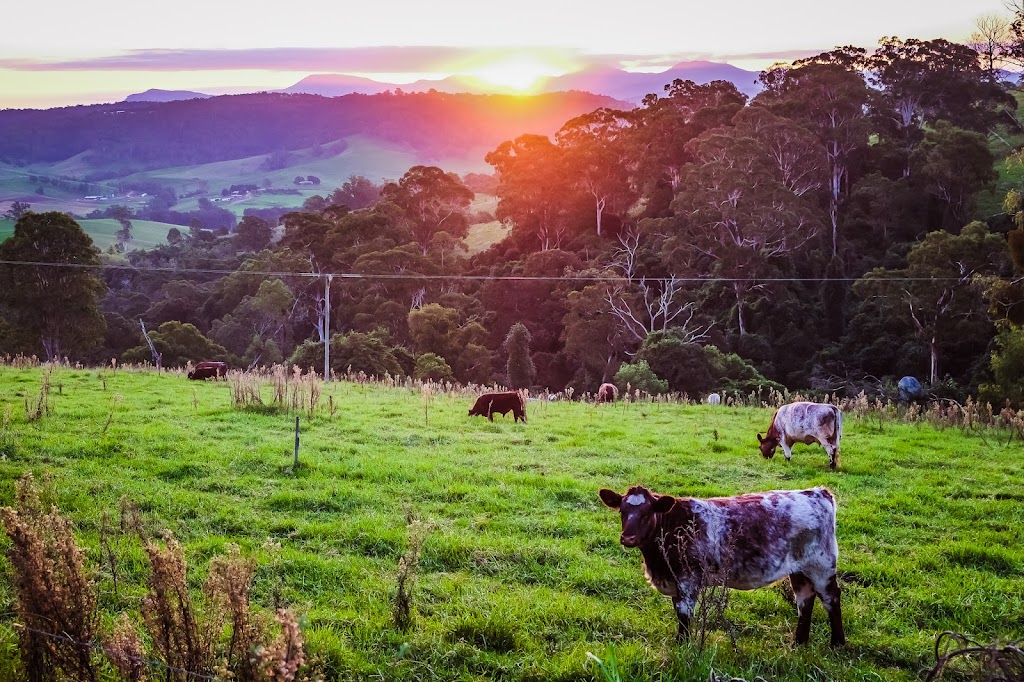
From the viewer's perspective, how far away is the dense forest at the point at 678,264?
120 feet

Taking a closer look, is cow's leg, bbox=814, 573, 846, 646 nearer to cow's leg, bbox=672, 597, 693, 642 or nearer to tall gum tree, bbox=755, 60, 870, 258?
cow's leg, bbox=672, 597, 693, 642

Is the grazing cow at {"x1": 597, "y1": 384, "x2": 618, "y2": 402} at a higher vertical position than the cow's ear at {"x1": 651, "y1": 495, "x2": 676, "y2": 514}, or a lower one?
lower

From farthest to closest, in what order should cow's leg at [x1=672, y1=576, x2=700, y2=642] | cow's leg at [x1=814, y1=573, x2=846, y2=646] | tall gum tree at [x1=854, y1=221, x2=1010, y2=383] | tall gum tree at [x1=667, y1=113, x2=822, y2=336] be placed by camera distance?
tall gum tree at [x1=667, y1=113, x2=822, y2=336] → tall gum tree at [x1=854, y1=221, x2=1010, y2=383] → cow's leg at [x1=814, y1=573, x2=846, y2=646] → cow's leg at [x1=672, y1=576, x2=700, y2=642]

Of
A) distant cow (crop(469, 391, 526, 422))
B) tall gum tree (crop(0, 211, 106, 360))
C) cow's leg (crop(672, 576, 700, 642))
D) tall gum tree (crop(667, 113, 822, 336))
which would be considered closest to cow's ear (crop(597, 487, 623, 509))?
cow's leg (crop(672, 576, 700, 642))

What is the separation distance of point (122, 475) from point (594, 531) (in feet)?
18.5

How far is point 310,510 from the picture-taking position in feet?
28.4

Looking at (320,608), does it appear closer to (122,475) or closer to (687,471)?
(122,475)

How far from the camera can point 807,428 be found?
11.5 meters

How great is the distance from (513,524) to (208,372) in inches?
605

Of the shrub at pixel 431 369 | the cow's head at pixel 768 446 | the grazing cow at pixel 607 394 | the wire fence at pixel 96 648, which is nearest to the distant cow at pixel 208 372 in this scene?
the grazing cow at pixel 607 394

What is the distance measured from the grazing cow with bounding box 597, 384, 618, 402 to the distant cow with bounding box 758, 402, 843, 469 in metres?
8.77

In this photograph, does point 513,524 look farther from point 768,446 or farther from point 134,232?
point 134,232

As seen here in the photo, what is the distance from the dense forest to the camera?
36.4 m

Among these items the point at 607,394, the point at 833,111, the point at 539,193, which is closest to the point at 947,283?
the point at 607,394
